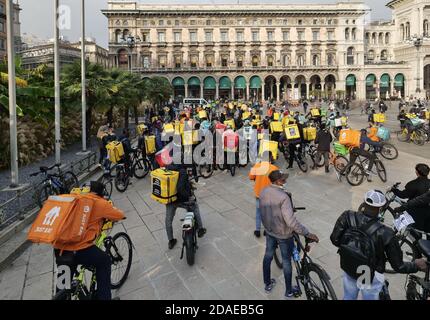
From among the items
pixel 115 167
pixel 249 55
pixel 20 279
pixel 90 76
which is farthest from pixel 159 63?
pixel 20 279

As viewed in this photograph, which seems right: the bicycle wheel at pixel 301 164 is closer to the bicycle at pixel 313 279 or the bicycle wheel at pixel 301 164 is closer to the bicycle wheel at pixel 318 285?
the bicycle at pixel 313 279

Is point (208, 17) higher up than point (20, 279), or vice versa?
point (208, 17)

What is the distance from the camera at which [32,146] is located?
12539 millimetres

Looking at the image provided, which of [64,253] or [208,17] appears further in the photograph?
[208,17]

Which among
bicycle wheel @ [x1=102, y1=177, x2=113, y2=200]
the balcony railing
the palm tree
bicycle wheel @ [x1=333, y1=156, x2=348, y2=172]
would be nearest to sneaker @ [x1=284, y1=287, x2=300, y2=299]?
bicycle wheel @ [x1=102, y1=177, x2=113, y2=200]

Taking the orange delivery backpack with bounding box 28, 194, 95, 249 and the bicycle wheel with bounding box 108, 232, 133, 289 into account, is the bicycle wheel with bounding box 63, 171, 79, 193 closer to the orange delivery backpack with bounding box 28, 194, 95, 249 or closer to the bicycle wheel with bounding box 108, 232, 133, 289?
the bicycle wheel with bounding box 108, 232, 133, 289

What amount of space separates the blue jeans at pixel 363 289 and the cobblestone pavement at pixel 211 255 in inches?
44.5

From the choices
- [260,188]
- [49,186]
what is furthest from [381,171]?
[49,186]

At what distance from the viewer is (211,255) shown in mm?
5371

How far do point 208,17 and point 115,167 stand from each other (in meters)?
57.8

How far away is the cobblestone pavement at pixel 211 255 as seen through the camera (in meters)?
4.41

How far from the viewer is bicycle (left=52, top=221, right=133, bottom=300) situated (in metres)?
3.33

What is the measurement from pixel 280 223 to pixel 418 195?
2.48 m
